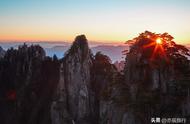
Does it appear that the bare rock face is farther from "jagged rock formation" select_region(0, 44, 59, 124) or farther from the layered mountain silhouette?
"jagged rock formation" select_region(0, 44, 59, 124)

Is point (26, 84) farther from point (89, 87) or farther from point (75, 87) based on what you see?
point (89, 87)

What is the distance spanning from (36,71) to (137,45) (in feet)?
140

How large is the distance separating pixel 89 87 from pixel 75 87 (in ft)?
10.8

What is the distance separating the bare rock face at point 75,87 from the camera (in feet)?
236

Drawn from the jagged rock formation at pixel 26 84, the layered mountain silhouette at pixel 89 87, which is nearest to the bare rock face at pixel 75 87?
the layered mountain silhouette at pixel 89 87

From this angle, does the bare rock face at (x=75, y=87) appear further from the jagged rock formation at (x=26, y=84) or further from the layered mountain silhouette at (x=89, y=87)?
the jagged rock formation at (x=26, y=84)

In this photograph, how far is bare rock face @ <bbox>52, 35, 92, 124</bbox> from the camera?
72.1 m

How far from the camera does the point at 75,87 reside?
7512 centimetres

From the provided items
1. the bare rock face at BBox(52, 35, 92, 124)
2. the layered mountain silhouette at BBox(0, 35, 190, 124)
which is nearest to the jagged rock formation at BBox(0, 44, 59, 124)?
the layered mountain silhouette at BBox(0, 35, 190, 124)

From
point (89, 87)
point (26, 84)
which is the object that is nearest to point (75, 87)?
point (89, 87)

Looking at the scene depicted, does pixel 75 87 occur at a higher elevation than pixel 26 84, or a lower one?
higher

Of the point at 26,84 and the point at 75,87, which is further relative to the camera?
the point at 26,84

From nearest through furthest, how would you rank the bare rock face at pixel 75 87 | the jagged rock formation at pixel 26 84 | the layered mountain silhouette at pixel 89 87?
the layered mountain silhouette at pixel 89 87 → the bare rock face at pixel 75 87 → the jagged rock formation at pixel 26 84

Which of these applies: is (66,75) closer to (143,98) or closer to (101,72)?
(101,72)
